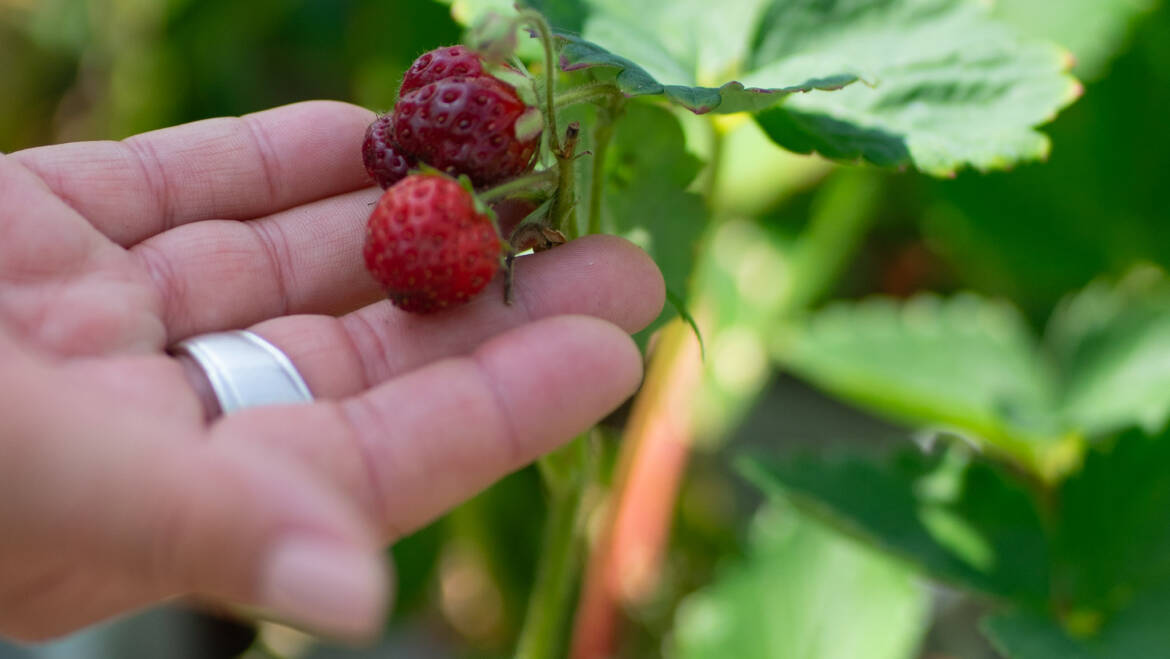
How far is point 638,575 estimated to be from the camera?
1.51 meters

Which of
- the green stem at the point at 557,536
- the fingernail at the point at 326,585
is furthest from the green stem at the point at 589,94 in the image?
the fingernail at the point at 326,585

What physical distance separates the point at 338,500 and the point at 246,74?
1820 mm

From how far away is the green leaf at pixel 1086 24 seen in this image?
1.58 metres

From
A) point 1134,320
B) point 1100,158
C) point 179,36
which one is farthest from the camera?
point 179,36

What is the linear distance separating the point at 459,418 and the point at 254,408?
0.15 m

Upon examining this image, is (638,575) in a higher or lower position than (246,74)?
lower

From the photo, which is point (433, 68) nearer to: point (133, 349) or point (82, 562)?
point (133, 349)

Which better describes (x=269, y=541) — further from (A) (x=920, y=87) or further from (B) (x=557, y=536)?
(A) (x=920, y=87)

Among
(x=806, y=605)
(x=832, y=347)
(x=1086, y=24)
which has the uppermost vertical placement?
(x=1086, y=24)

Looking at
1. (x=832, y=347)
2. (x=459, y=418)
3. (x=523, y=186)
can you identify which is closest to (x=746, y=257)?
(x=832, y=347)

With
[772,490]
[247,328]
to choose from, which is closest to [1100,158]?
[772,490]

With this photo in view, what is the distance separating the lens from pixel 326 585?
557 millimetres

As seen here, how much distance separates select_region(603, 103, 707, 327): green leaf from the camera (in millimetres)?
1057

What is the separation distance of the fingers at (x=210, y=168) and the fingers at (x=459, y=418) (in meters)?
0.41
